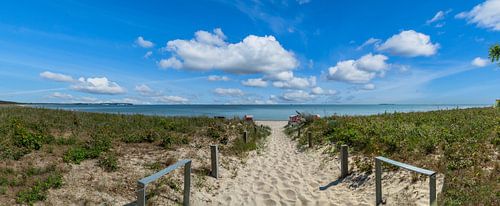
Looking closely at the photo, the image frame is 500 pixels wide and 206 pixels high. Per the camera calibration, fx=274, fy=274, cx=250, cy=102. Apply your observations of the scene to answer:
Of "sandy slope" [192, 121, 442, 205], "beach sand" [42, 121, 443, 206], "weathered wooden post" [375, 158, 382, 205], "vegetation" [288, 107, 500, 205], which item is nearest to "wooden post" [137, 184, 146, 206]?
"beach sand" [42, 121, 443, 206]

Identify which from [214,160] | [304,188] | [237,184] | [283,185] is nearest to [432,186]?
[304,188]

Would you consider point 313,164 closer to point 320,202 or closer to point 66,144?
point 320,202

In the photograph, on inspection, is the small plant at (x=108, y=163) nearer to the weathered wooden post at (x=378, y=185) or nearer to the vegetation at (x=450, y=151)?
the weathered wooden post at (x=378, y=185)

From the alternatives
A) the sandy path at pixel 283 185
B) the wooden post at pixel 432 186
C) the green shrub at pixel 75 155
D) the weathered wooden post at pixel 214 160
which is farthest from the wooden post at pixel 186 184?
the wooden post at pixel 432 186

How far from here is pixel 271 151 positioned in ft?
46.5

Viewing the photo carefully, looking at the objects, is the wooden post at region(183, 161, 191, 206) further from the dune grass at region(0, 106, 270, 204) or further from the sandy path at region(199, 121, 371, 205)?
the dune grass at region(0, 106, 270, 204)

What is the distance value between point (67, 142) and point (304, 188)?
7818 mm

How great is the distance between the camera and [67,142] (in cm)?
908

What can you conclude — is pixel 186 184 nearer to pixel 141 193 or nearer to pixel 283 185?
pixel 141 193

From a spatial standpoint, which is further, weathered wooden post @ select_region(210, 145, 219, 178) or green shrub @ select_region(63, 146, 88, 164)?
weathered wooden post @ select_region(210, 145, 219, 178)

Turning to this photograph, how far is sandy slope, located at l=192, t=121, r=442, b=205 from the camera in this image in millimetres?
6688

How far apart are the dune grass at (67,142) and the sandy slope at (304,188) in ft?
8.61

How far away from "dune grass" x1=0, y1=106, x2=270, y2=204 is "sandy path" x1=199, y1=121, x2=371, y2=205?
6.40ft

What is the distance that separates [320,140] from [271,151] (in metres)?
2.79
